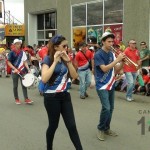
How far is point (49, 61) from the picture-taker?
16.8 ft

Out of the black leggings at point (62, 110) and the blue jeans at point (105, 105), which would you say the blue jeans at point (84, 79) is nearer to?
the blue jeans at point (105, 105)

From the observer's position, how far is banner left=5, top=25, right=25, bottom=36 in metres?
27.6

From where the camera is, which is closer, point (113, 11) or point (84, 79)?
point (84, 79)

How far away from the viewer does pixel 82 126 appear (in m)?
7.48

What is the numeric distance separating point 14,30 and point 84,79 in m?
17.7

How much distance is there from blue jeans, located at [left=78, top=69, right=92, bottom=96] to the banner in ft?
54.8

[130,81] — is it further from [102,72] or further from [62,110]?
[62,110]

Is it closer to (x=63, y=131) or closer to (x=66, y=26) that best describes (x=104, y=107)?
(x=63, y=131)

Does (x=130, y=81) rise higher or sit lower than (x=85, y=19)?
lower

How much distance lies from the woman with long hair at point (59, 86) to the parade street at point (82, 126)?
100 centimetres

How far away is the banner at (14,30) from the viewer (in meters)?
27.6

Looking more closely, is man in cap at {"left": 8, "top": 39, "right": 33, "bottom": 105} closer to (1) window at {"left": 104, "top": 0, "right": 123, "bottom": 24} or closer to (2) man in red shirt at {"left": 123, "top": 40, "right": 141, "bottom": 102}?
(2) man in red shirt at {"left": 123, "top": 40, "right": 141, "bottom": 102}

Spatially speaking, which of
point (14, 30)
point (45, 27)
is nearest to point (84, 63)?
point (45, 27)

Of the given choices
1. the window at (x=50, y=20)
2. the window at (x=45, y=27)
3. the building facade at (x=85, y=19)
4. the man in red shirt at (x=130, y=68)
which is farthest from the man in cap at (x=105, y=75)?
the window at (x=50, y=20)
